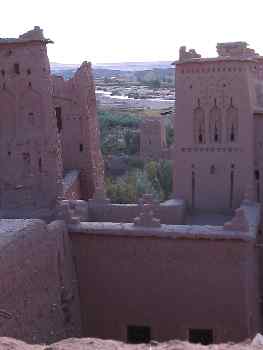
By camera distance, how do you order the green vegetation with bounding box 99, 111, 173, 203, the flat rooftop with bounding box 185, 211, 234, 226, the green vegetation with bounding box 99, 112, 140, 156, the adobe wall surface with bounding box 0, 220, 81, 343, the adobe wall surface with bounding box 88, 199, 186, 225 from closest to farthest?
the adobe wall surface with bounding box 0, 220, 81, 343, the adobe wall surface with bounding box 88, 199, 186, 225, the flat rooftop with bounding box 185, 211, 234, 226, the green vegetation with bounding box 99, 111, 173, 203, the green vegetation with bounding box 99, 112, 140, 156

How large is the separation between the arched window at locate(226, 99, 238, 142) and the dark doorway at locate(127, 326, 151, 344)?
214 inches

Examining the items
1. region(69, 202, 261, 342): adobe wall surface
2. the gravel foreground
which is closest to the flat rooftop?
region(69, 202, 261, 342): adobe wall surface

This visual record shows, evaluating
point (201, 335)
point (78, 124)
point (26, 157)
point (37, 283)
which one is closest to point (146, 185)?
point (78, 124)

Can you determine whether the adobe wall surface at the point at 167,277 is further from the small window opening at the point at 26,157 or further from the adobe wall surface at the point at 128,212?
the small window opening at the point at 26,157

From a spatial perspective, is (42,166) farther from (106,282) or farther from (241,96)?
(241,96)

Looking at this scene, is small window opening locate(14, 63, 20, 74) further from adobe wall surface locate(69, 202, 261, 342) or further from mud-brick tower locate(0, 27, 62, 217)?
adobe wall surface locate(69, 202, 261, 342)

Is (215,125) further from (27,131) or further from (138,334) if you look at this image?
(138,334)

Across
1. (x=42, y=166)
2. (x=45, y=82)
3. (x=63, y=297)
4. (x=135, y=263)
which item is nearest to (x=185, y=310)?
(x=135, y=263)

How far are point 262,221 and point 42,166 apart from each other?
6.00 m

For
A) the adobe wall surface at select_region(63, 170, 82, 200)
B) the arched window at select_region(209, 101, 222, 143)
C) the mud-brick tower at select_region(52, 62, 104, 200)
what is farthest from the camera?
the mud-brick tower at select_region(52, 62, 104, 200)

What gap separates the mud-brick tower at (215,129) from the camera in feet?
55.6

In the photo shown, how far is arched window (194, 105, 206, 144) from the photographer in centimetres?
1745

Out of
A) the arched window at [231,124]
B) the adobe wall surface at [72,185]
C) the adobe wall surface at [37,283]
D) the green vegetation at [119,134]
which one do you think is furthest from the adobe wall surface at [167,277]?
the green vegetation at [119,134]

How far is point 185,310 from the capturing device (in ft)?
48.4
